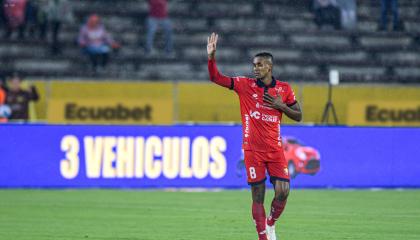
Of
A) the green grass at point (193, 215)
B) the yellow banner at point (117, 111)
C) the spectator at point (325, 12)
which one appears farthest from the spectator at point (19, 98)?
the spectator at point (325, 12)

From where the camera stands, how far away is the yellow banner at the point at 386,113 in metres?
27.5

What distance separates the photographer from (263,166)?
13250mm

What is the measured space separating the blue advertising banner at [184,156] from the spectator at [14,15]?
7865 mm

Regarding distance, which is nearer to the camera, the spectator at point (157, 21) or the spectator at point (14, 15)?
the spectator at point (14, 15)

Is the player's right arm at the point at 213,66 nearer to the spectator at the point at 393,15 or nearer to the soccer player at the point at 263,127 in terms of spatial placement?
the soccer player at the point at 263,127

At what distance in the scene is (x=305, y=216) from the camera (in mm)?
17438

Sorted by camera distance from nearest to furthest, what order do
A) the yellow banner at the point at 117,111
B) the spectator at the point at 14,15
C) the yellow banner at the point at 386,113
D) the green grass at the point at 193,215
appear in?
the green grass at the point at 193,215
the yellow banner at the point at 117,111
the yellow banner at the point at 386,113
the spectator at the point at 14,15

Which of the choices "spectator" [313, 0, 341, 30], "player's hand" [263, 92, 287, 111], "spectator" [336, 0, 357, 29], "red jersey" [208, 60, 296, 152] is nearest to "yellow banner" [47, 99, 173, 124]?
"spectator" [313, 0, 341, 30]

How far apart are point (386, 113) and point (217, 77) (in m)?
15.4

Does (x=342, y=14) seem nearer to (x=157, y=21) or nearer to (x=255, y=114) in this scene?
(x=157, y=21)

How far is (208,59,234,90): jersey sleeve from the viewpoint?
1285 cm

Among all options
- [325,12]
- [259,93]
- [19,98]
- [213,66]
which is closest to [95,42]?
[19,98]

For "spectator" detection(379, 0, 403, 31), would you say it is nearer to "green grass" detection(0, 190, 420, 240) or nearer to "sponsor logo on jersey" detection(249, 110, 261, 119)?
"green grass" detection(0, 190, 420, 240)

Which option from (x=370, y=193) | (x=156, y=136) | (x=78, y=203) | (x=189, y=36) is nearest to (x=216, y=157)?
(x=156, y=136)
